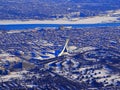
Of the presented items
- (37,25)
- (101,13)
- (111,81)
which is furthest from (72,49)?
(101,13)

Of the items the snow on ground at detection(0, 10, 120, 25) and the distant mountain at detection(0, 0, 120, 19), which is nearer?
the snow on ground at detection(0, 10, 120, 25)

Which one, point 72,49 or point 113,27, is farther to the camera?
point 113,27

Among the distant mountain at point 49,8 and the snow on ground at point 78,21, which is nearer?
the snow on ground at point 78,21

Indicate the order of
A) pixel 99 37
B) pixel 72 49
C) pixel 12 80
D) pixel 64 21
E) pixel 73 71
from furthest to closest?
pixel 64 21 → pixel 99 37 → pixel 72 49 → pixel 73 71 → pixel 12 80

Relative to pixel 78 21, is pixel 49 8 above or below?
above

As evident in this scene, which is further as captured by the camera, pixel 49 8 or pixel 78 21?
pixel 49 8

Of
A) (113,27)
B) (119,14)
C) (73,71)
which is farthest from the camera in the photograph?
(119,14)

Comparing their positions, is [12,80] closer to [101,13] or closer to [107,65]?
[107,65]
